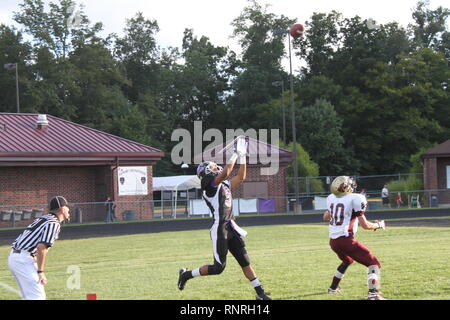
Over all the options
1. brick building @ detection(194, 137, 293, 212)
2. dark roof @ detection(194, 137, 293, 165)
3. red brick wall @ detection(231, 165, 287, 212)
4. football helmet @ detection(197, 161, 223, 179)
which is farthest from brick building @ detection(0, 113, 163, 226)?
football helmet @ detection(197, 161, 223, 179)

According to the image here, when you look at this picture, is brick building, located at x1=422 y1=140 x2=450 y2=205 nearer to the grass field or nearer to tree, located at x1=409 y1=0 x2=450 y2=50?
the grass field

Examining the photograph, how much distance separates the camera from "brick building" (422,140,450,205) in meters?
46.1

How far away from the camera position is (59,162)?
39.2 m

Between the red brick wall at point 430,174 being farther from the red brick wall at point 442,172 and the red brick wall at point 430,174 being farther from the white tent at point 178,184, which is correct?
the white tent at point 178,184

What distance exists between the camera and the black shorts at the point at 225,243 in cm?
1038

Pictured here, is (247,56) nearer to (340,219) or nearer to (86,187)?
(86,187)

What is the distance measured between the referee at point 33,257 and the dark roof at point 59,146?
29287mm

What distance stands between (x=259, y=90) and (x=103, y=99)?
18.0 meters

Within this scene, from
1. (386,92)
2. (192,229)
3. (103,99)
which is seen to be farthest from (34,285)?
(386,92)

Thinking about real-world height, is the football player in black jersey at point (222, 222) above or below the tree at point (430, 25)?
below

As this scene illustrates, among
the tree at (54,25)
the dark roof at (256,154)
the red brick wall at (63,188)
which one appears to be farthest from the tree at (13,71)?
the red brick wall at (63,188)

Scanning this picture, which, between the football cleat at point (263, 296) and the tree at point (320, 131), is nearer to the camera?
the football cleat at point (263, 296)

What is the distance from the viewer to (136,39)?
83500 mm

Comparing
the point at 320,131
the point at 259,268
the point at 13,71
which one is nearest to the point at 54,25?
the point at 13,71
